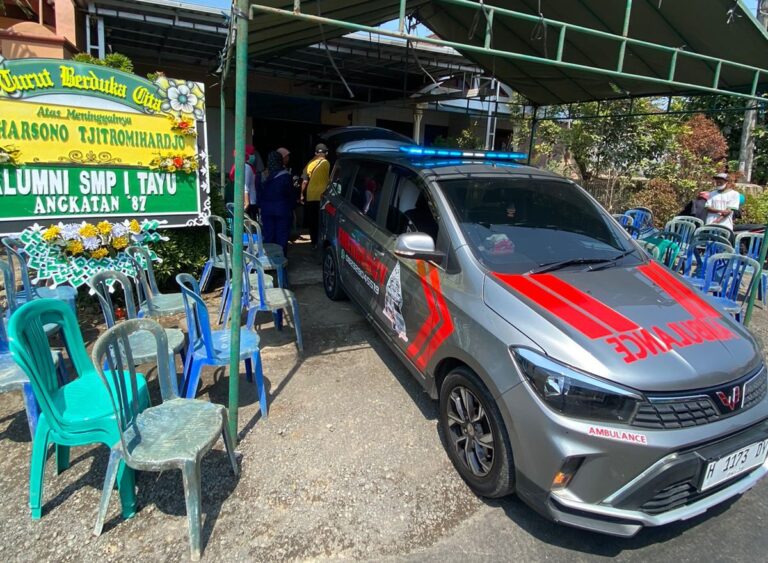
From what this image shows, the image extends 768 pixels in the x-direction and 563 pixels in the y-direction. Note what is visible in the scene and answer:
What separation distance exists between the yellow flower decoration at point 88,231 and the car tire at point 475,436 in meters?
3.67

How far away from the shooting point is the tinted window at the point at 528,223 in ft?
9.89

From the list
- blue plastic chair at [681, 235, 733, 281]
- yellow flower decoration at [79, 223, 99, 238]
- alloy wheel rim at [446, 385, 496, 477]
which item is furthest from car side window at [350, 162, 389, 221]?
blue plastic chair at [681, 235, 733, 281]

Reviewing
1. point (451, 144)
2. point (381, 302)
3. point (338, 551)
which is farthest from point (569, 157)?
point (338, 551)

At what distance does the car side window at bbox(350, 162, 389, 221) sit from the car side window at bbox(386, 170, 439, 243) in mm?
320

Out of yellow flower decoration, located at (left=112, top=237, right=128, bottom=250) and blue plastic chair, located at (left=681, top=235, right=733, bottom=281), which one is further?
blue plastic chair, located at (left=681, top=235, right=733, bottom=281)

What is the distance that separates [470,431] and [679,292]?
1.50 m

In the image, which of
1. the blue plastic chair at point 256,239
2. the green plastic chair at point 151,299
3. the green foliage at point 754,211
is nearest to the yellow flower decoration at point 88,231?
the green plastic chair at point 151,299

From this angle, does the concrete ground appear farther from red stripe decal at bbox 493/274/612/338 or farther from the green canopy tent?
red stripe decal at bbox 493/274/612/338

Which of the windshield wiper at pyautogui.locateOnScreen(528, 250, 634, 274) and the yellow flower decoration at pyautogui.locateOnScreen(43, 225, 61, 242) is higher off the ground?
the windshield wiper at pyautogui.locateOnScreen(528, 250, 634, 274)

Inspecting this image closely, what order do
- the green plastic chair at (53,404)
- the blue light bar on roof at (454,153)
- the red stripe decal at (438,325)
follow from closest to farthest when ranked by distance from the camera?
the green plastic chair at (53,404) < the red stripe decal at (438,325) < the blue light bar on roof at (454,153)

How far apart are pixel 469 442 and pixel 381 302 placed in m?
1.49

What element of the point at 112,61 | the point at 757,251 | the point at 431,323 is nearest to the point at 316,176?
the point at 112,61

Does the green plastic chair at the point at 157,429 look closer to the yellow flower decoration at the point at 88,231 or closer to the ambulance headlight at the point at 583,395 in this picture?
the ambulance headlight at the point at 583,395

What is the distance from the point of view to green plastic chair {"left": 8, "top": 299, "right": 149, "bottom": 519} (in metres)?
2.20
